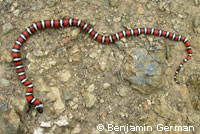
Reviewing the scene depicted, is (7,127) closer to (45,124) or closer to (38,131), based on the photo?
(38,131)

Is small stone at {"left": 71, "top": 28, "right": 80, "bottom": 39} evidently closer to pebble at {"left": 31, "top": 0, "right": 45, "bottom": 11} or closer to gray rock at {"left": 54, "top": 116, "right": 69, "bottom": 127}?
pebble at {"left": 31, "top": 0, "right": 45, "bottom": 11}

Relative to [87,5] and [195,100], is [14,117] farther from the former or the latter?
[195,100]

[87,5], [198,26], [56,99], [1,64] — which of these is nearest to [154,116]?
[56,99]

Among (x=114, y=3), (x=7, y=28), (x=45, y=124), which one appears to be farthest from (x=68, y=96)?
(x=114, y=3)

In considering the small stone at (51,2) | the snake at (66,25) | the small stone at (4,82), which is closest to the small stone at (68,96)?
the snake at (66,25)

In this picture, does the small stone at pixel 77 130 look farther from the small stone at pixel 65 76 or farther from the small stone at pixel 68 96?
the small stone at pixel 65 76

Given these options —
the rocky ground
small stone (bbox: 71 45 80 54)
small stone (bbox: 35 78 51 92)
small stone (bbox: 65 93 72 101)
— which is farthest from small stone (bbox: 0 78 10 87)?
small stone (bbox: 71 45 80 54)

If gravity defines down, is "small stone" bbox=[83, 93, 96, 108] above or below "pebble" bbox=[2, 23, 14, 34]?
below
